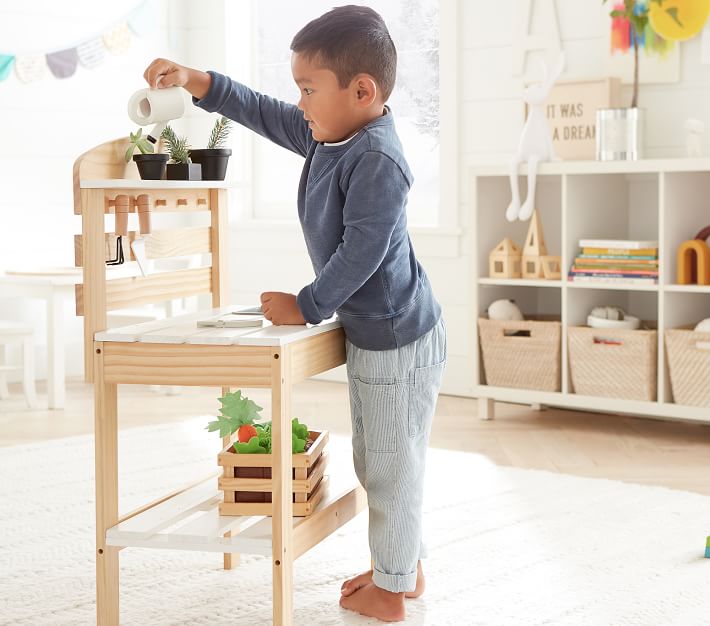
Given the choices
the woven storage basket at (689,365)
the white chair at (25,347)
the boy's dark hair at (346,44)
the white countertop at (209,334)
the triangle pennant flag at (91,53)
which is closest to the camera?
the white countertop at (209,334)

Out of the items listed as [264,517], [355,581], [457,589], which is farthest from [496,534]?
[264,517]

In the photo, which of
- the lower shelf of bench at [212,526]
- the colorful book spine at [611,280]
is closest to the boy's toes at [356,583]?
the lower shelf of bench at [212,526]

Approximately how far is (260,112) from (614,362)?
5.94ft

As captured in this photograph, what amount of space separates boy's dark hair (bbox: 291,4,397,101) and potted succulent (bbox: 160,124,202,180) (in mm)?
287

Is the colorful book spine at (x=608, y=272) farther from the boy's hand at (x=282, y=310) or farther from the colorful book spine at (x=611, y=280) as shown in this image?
the boy's hand at (x=282, y=310)

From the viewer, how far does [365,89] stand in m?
1.77

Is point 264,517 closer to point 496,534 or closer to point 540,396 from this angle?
point 496,534

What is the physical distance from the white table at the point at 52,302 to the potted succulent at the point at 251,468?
2142mm

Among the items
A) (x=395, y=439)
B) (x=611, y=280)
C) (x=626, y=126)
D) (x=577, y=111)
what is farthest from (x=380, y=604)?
(x=577, y=111)

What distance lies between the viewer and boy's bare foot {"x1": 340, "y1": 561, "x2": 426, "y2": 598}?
6.53ft

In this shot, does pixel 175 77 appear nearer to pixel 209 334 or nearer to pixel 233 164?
pixel 209 334

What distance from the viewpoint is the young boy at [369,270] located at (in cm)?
174

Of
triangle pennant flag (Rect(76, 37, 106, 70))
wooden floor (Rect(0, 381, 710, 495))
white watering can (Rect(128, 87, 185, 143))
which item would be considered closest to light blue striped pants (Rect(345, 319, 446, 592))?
white watering can (Rect(128, 87, 185, 143))

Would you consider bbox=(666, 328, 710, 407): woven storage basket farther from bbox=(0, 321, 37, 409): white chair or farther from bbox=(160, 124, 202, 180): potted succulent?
bbox=(0, 321, 37, 409): white chair
